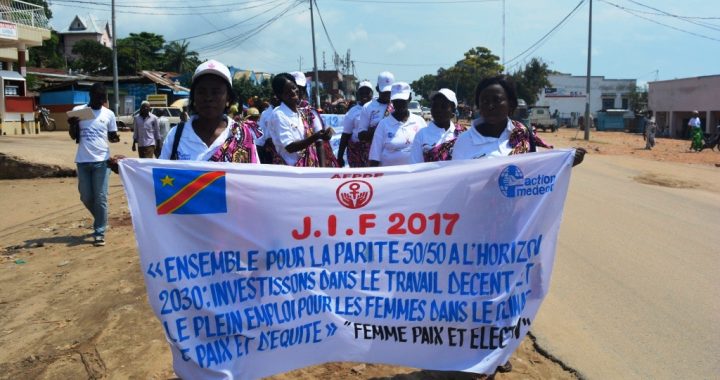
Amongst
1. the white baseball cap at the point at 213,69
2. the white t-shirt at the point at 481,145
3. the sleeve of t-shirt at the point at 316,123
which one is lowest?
the white t-shirt at the point at 481,145

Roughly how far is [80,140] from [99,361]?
3985mm

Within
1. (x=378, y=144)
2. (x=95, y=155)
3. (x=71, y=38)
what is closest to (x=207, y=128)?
(x=378, y=144)

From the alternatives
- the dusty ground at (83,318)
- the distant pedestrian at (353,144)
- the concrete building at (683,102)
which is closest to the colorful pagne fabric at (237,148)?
the dusty ground at (83,318)

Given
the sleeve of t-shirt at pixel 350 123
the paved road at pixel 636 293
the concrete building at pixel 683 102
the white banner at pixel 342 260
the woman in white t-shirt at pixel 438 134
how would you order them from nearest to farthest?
the white banner at pixel 342 260
the paved road at pixel 636 293
the woman in white t-shirt at pixel 438 134
the sleeve of t-shirt at pixel 350 123
the concrete building at pixel 683 102

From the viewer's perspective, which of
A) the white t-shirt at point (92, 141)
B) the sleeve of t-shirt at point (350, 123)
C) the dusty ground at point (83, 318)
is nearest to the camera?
the dusty ground at point (83, 318)

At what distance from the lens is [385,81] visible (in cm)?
699

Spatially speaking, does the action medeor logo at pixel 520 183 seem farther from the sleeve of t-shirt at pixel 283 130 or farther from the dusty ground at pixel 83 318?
the sleeve of t-shirt at pixel 283 130

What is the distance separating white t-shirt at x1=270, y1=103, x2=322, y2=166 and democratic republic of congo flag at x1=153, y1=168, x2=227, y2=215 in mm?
1943

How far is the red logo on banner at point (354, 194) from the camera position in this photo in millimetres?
3104

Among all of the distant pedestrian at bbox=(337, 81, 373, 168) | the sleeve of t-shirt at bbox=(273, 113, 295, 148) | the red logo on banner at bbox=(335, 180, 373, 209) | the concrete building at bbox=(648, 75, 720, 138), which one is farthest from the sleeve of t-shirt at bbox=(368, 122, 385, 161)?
the concrete building at bbox=(648, 75, 720, 138)

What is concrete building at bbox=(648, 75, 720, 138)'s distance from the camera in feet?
113

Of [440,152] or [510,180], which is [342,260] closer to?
[510,180]

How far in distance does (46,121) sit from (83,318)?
33.3m

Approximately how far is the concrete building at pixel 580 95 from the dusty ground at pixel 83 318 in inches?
2507
